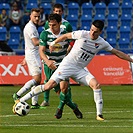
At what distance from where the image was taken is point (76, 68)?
520 inches

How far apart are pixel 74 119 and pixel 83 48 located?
1.39 meters

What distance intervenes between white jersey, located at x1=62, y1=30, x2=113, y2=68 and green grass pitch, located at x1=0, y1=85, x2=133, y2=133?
1.14 meters

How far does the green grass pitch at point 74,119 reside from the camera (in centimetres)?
1118

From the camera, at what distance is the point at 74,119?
13.1m

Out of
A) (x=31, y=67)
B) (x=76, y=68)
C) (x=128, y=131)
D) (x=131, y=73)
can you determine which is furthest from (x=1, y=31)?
(x=128, y=131)

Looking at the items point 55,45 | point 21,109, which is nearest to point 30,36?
point 55,45

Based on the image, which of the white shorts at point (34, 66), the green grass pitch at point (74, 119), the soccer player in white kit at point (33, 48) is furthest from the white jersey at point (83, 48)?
the white shorts at point (34, 66)

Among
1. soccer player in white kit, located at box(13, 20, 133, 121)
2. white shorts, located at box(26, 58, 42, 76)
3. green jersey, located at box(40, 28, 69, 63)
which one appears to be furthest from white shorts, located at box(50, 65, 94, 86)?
white shorts, located at box(26, 58, 42, 76)

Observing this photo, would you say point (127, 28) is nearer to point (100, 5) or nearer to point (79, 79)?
point (100, 5)

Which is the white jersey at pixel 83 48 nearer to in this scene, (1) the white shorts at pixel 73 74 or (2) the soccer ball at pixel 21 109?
(1) the white shorts at pixel 73 74

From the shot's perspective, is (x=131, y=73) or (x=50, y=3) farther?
(x=50, y=3)

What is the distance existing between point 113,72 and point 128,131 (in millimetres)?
13380

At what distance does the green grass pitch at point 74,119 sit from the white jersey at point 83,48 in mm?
1144

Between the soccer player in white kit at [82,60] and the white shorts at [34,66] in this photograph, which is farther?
the white shorts at [34,66]
